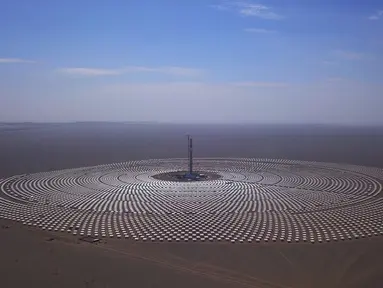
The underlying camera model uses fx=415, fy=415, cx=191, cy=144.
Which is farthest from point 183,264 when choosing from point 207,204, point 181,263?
point 207,204

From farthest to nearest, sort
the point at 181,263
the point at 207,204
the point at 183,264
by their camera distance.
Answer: the point at 207,204 < the point at 181,263 < the point at 183,264

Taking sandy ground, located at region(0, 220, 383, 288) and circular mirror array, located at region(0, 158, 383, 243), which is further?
circular mirror array, located at region(0, 158, 383, 243)

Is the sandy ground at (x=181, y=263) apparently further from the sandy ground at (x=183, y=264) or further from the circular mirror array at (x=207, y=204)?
the circular mirror array at (x=207, y=204)

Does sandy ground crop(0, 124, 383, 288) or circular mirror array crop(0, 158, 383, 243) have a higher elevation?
circular mirror array crop(0, 158, 383, 243)

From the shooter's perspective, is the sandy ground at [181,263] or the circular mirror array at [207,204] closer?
the sandy ground at [181,263]

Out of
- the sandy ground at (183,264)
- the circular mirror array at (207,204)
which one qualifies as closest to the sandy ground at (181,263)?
the sandy ground at (183,264)

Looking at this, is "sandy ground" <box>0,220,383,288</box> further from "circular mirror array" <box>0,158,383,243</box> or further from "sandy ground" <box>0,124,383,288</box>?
"circular mirror array" <box>0,158,383,243</box>

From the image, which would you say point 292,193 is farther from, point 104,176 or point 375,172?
point 104,176

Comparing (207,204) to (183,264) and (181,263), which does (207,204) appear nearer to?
(181,263)

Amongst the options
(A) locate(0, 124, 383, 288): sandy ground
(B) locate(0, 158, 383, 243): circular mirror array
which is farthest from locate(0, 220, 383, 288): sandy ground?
(B) locate(0, 158, 383, 243): circular mirror array

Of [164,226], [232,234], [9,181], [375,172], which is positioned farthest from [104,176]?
[375,172]

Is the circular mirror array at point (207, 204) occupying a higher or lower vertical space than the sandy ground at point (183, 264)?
higher
